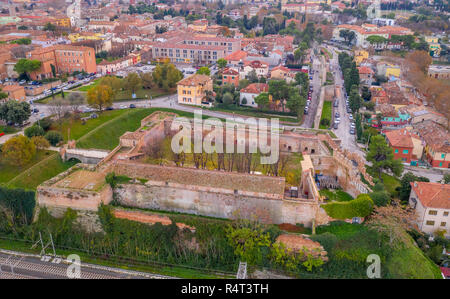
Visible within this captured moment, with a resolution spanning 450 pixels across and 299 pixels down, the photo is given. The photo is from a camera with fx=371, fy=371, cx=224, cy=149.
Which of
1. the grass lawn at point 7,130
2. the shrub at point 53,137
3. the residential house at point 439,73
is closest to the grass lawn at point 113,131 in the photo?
the shrub at point 53,137

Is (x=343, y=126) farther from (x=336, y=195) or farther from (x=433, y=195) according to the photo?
(x=433, y=195)

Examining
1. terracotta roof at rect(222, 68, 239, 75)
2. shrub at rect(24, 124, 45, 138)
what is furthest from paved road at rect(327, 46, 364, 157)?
shrub at rect(24, 124, 45, 138)

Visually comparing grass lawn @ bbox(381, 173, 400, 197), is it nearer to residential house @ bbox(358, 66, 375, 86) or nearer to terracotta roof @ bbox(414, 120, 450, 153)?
terracotta roof @ bbox(414, 120, 450, 153)

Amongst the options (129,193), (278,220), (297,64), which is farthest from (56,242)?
(297,64)

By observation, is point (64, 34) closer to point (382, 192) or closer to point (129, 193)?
point (129, 193)

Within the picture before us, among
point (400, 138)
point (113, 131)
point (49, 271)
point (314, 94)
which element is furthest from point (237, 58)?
point (49, 271)

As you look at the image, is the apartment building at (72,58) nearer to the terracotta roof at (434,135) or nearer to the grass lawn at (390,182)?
the grass lawn at (390,182)

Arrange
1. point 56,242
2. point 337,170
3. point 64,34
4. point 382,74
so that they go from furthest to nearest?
point 64,34 < point 382,74 < point 337,170 < point 56,242
